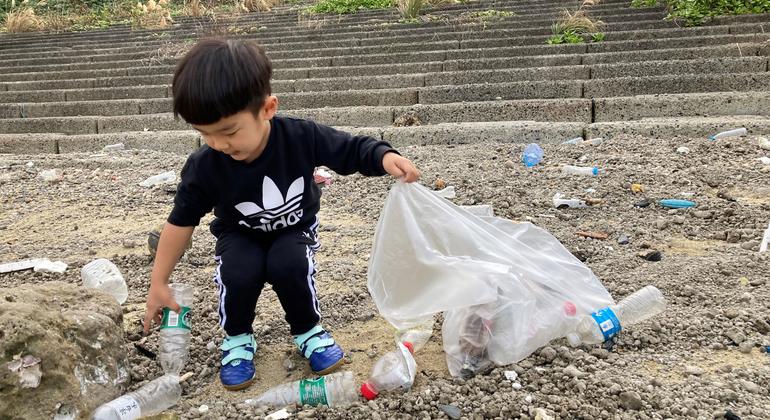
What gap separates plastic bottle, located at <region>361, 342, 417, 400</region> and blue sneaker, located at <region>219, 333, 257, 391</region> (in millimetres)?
400

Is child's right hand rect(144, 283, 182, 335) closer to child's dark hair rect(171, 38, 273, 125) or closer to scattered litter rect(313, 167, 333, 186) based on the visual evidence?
child's dark hair rect(171, 38, 273, 125)

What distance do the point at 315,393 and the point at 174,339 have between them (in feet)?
1.96

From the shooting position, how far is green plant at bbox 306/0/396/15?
11.9 metres

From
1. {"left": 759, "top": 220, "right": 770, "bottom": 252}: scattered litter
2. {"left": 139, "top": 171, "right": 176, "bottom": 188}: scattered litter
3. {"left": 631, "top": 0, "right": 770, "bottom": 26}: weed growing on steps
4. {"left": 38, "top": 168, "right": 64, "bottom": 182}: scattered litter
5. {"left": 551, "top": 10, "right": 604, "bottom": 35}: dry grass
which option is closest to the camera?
{"left": 759, "top": 220, "right": 770, "bottom": 252}: scattered litter

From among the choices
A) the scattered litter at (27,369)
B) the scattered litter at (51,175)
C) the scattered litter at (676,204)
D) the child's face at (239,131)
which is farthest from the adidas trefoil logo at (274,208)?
the scattered litter at (51,175)

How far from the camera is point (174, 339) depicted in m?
2.08

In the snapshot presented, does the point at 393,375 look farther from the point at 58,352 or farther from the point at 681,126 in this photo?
the point at 681,126

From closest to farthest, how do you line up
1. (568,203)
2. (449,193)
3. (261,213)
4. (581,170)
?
(261,213), (568,203), (449,193), (581,170)

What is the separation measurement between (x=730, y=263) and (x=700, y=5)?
6.61 meters

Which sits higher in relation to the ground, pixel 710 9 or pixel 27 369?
pixel 710 9

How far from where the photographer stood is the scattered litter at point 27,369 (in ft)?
5.06

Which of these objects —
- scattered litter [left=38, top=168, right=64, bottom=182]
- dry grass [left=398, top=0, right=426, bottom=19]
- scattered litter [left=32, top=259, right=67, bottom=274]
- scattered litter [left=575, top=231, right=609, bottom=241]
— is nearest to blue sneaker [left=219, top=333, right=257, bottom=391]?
scattered litter [left=32, top=259, right=67, bottom=274]

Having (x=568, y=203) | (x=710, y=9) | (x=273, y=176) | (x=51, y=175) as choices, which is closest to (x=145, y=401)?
(x=273, y=176)

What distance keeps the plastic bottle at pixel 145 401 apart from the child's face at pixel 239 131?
29.9 inches
